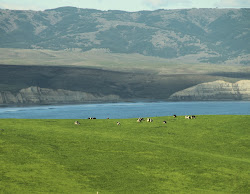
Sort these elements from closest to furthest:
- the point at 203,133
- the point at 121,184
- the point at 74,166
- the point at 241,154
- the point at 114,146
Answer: the point at 121,184 → the point at 74,166 → the point at 114,146 → the point at 241,154 → the point at 203,133

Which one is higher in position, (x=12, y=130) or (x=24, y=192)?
(x=12, y=130)

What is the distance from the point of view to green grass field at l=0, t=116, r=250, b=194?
28.5 m

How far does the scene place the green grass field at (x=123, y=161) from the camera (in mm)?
28531

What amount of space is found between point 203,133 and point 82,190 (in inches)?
832

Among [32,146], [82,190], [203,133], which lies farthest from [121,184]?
[203,133]

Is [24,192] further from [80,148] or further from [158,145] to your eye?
[158,145]

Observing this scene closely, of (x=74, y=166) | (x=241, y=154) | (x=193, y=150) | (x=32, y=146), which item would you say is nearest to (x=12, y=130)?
(x=32, y=146)

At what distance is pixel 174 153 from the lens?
36.5 meters

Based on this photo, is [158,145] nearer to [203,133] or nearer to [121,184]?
[203,133]

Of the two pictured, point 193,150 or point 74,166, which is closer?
point 74,166

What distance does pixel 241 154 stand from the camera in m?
39.8

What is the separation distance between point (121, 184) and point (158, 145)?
1097 centimetres

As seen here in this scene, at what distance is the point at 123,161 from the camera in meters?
33.2

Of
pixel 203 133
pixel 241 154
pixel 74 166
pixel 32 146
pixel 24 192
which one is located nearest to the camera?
pixel 24 192
